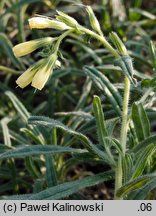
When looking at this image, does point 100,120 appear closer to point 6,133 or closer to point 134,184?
point 134,184

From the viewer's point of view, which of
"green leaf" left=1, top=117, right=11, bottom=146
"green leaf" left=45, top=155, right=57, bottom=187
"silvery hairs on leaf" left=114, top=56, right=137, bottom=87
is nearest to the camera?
"silvery hairs on leaf" left=114, top=56, right=137, bottom=87

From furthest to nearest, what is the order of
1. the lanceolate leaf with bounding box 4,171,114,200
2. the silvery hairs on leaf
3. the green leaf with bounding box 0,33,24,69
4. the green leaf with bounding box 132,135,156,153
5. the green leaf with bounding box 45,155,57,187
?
1. the green leaf with bounding box 0,33,24,69
2. the green leaf with bounding box 45,155,57,187
3. the green leaf with bounding box 132,135,156,153
4. the lanceolate leaf with bounding box 4,171,114,200
5. the silvery hairs on leaf

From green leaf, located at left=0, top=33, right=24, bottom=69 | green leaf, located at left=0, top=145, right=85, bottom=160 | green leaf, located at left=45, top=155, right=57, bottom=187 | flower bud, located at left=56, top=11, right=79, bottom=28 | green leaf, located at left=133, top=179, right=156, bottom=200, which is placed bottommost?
green leaf, located at left=133, top=179, right=156, bottom=200

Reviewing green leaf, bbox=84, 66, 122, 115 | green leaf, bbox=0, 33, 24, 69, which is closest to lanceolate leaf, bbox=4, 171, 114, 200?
green leaf, bbox=84, 66, 122, 115

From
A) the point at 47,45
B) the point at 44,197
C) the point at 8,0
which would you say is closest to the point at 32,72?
the point at 47,45

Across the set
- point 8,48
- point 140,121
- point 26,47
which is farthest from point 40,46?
point 8,48

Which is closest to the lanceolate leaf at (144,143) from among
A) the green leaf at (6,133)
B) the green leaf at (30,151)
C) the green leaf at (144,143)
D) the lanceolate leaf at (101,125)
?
the green leaf at (144,143)

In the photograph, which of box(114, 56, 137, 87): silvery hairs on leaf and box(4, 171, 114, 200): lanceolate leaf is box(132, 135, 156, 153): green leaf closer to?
box(4, 171, 114, 200): lanceolate leaf

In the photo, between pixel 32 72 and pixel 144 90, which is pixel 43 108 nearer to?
pixel 144 90
